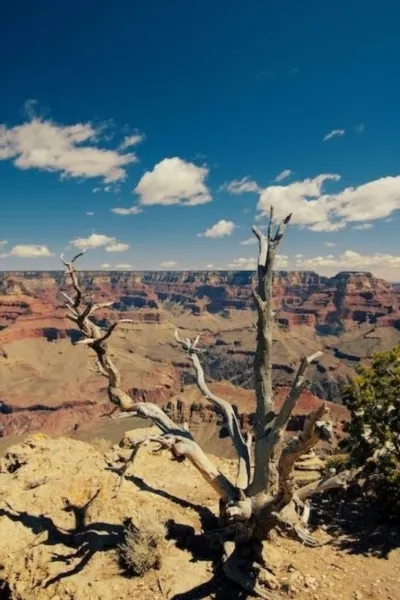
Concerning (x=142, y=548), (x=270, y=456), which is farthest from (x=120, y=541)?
(x=270, y=456)

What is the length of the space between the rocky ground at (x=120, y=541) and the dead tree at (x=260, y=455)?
2.33ft

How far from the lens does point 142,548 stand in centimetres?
1167

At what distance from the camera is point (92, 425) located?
362ft

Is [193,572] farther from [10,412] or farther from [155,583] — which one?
[10,412]

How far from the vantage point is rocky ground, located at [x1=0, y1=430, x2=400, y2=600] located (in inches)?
445

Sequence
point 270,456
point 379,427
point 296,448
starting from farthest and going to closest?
point 379,427
point 270,456
point 296,448

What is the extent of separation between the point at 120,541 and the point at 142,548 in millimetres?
1412

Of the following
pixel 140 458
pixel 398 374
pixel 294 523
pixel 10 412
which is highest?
pixel 398 374

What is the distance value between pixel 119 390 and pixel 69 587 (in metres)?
4.97

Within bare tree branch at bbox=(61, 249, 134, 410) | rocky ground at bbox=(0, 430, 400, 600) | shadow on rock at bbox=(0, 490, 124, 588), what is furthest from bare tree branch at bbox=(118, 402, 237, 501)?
shadow on rock at bbox=(0, 490, 124, 588)

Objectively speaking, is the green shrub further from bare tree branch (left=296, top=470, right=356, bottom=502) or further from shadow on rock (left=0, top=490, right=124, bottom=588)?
shadow on rock (left=0, top=490, right=124, bottom=588)

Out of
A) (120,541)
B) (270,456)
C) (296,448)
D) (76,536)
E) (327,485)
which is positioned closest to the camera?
(296,448)

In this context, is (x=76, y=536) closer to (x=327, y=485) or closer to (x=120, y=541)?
(x=120, y=541)

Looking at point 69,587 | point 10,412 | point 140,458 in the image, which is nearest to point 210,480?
point 69,587
